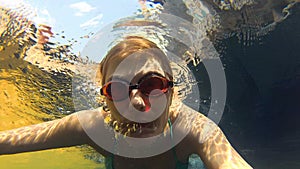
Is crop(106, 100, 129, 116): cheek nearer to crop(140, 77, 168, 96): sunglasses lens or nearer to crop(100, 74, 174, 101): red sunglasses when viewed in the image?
crop(100, 74, 174, 101): red sunglasses

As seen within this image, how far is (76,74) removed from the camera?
10750 millimetres

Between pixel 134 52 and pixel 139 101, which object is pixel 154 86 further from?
pixel 134 52

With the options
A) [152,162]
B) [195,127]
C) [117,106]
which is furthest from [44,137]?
[195,127]

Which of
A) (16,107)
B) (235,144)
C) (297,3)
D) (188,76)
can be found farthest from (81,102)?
(235,144)

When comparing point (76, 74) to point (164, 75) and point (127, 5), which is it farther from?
point (164, 75)

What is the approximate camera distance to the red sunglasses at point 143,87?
9.94 ft

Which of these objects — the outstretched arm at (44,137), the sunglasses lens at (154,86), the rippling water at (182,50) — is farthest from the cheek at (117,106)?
the rippling water at (182,50)

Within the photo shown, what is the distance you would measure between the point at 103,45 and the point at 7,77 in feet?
23.2

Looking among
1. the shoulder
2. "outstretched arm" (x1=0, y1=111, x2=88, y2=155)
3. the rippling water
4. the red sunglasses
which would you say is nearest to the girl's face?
the red sunglasses

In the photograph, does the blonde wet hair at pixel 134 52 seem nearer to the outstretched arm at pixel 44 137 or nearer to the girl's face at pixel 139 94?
the girl's face at pixel 139 94

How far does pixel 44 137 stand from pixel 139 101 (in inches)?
56.7

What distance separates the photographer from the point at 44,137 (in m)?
3.59

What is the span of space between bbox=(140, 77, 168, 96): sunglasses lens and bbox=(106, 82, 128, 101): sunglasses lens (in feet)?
0.61

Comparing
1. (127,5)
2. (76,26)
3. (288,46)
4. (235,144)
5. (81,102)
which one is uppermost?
(127,5)
